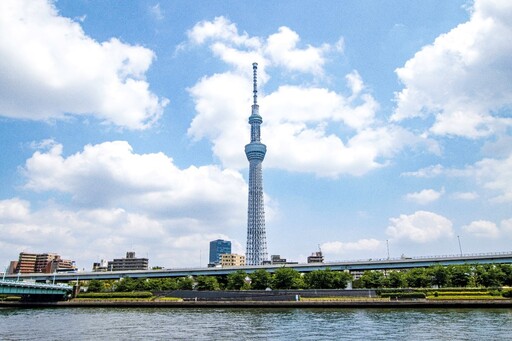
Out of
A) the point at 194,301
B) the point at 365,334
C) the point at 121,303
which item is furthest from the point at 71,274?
the point at 365,334

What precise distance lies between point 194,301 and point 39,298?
43.0 meters

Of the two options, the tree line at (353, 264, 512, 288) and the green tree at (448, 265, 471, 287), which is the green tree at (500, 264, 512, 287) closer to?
the tree line at (353, 264, 512, 288)

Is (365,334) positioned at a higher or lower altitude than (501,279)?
lower

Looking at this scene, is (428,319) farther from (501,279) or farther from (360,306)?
(501,279)

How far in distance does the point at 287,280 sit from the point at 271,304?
23.8 metres

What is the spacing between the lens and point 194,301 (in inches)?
3551

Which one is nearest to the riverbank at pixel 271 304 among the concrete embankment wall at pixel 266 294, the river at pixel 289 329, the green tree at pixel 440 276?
the concrete embankment wall at pixel 266 294

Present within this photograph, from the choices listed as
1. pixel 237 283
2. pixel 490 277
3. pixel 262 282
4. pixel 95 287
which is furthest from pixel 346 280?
pixel 95 287

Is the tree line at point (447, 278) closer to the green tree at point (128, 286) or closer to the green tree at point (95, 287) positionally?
the green tree at point (128, 286)

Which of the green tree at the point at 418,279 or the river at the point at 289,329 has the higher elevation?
the green tree at the point at 418,279

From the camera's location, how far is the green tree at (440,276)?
95.3 metres

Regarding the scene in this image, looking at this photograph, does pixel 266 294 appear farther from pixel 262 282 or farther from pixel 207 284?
pixel 207 284

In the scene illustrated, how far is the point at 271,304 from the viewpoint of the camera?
81562 mm

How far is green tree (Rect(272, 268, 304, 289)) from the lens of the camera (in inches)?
4097
